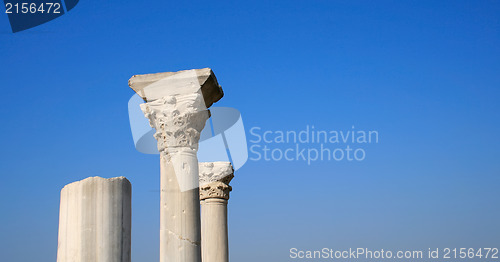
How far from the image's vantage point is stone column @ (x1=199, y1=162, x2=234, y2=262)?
23.4 metres

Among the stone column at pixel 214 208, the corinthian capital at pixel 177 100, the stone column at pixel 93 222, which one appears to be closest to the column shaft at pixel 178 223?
the corinthian capital at pixel 177 100

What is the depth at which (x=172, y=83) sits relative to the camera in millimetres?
15289

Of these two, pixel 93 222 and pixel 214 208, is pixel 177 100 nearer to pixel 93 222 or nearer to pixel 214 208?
pixel 93 222

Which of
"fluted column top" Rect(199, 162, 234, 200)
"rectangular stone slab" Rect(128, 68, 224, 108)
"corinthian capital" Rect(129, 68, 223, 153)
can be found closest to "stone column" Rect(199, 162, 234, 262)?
"fluted column top" Rect(199, 162, 234, 200)

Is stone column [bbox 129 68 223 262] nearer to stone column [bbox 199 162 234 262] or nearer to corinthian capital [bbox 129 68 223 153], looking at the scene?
corinthian capital [bbox 129 68 223 153]

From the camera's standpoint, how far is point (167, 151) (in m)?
15.5

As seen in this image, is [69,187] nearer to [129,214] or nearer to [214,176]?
[129,214]

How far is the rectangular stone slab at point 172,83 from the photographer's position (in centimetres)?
1508

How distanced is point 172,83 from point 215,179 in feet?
33.5

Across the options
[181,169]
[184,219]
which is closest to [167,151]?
[181,169]

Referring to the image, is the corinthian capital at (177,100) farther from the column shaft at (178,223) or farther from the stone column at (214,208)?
the stone column at (214,208)

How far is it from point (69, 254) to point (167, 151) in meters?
6.06

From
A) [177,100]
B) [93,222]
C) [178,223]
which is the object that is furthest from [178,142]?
[93,222]

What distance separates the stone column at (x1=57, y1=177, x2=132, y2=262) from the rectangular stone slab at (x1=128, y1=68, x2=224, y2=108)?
5485 mm
